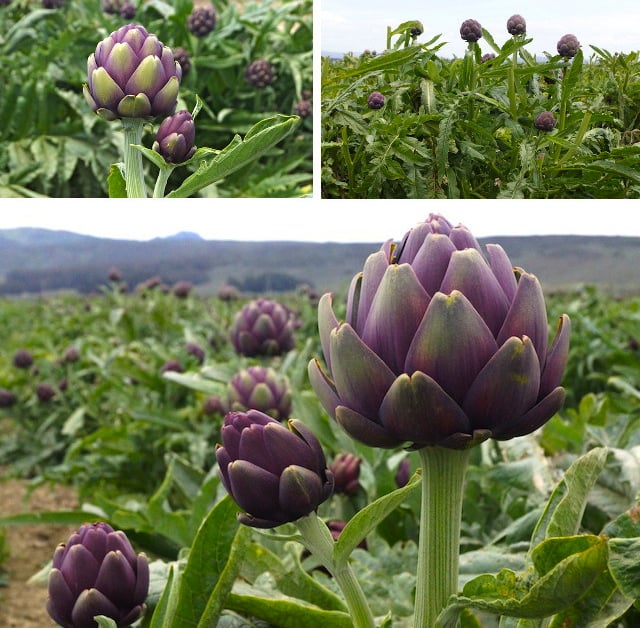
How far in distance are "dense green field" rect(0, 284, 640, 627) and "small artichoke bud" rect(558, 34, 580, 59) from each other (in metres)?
0.38

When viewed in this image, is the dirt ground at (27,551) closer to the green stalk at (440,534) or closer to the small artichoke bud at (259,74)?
the small artichoke bud at (259,74)

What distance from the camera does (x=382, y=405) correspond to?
271 mm

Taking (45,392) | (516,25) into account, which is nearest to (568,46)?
(516,25)

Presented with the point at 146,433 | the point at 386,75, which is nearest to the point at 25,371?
the point at 146,433

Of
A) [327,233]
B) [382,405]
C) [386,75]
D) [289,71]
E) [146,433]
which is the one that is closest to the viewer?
[382,405]

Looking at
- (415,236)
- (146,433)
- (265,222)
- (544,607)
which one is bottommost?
(146,433)

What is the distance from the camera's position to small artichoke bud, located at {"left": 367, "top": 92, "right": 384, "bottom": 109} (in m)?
1.16

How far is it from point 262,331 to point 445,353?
816 mm

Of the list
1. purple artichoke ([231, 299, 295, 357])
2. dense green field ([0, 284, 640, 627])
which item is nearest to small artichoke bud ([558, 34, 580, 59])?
dense green field ([0, 284, 640, 627])

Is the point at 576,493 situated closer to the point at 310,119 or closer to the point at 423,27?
the point at 423,27

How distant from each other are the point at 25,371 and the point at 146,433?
425 mm

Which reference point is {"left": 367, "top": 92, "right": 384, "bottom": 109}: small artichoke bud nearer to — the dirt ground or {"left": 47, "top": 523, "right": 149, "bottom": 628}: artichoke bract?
the dirt ground

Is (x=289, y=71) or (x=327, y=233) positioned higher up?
(x=289, y=71)

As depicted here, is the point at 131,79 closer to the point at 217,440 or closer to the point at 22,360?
the point at 217,440
